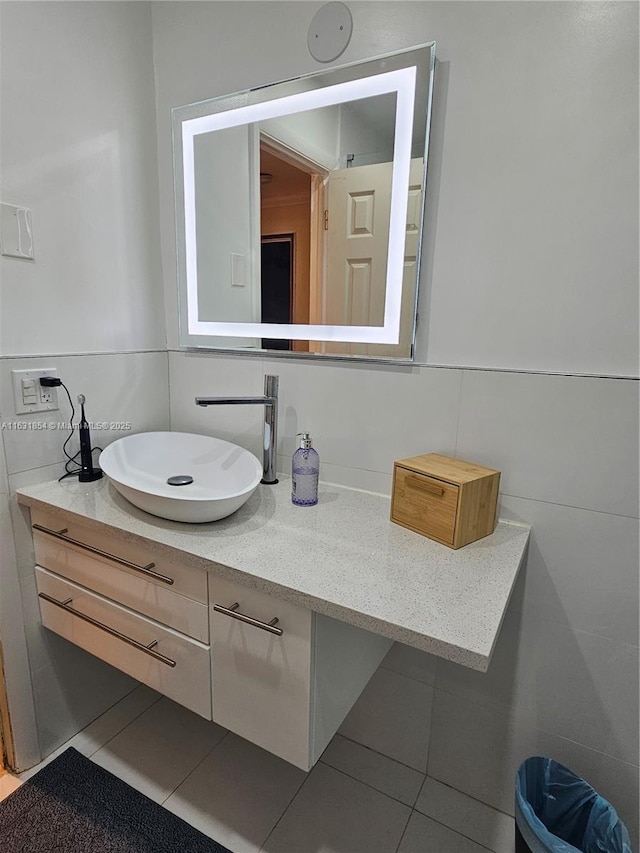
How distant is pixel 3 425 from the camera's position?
1232 mm

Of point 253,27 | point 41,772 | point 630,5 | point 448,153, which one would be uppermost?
point 253,27

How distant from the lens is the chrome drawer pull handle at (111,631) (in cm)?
114

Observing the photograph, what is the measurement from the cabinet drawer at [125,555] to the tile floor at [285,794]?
0.69 m

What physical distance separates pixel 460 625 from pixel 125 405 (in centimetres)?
124

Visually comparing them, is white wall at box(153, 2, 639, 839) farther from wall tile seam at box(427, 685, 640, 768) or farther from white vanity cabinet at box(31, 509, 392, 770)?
white vanity cabinet at box(31, 509, 392, 770)

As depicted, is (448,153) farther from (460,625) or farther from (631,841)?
(631,841)

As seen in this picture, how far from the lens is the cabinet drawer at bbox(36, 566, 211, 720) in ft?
3.57

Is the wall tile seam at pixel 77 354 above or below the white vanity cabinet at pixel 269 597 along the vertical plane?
above

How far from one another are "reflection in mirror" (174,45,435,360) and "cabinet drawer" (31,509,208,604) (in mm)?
693

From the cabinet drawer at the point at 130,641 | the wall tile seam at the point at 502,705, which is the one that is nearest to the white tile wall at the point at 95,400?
the cabinet drawer at the point at 130,641

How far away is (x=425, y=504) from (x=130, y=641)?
816 millimetres

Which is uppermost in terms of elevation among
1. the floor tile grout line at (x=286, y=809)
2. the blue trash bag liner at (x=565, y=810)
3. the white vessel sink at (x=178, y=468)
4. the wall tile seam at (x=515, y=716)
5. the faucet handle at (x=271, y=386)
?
the faucet handle at (x=271, y=386)

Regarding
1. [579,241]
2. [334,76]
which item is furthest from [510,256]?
[334,76]

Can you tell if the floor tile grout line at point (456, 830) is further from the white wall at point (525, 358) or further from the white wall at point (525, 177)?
the white wall at point (525, 177)
